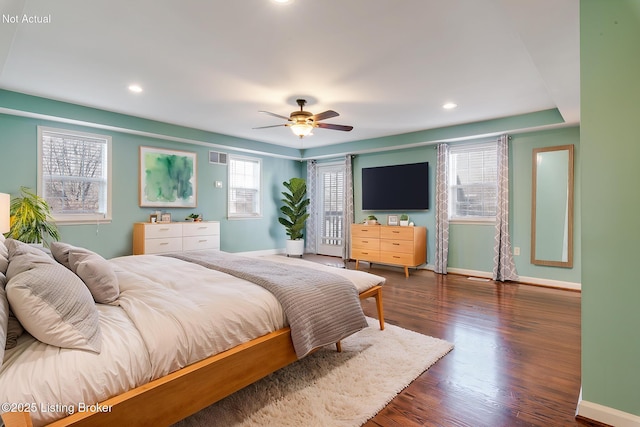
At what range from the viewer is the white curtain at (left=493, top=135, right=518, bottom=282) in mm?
4707

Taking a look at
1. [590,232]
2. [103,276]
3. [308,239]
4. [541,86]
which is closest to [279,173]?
[308,239]

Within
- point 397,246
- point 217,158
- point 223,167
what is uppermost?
point 217,158

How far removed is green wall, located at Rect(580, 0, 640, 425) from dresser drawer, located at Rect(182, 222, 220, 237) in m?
5.00

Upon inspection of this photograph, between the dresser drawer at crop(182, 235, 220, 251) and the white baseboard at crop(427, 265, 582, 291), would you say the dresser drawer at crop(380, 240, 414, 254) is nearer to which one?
the white baseboard at crop(427, 265, 582, 291)

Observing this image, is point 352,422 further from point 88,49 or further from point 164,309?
point 88,49

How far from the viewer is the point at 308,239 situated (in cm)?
745

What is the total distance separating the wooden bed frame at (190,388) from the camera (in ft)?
3.75

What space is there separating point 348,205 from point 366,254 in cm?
128

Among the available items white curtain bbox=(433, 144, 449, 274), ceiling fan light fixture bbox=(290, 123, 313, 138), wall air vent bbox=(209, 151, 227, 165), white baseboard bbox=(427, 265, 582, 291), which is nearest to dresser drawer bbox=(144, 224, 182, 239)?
wall air vent bbox=(209, 151, 227, 165)

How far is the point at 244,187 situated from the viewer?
6.57 meters

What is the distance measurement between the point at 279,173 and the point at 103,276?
5.61 m

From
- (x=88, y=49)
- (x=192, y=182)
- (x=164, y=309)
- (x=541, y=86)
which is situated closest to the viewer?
(x=164, y=309)

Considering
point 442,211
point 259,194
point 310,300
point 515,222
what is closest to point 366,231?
point 442,211

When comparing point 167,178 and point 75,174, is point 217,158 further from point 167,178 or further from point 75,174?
point 75,174
